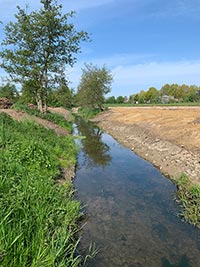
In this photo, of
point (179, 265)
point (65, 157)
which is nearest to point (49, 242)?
point (179, 265)

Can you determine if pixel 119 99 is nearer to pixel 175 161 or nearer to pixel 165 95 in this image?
pixel 165 95

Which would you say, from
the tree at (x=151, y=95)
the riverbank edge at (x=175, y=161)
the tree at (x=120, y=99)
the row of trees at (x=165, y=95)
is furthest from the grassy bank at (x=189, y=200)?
the tree at (x=120, y=99)

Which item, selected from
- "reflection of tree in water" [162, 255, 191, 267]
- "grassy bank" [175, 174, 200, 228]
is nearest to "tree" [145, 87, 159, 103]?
"grassy bank" [175, 174, 200, 228]

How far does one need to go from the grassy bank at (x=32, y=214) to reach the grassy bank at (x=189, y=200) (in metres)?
3.63

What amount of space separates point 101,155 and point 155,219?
10.7 m

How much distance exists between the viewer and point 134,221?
27.1 ft

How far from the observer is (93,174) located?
542 inches

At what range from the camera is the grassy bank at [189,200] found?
827cm

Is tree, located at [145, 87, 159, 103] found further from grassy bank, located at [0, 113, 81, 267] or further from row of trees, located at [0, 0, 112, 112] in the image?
grassy bank, located at [0, 113, 81, 267]

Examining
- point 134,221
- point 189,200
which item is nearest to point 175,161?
point 189,200

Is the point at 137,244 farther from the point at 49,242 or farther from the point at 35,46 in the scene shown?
the point at 35,46

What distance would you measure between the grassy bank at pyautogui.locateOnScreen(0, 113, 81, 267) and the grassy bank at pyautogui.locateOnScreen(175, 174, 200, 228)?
11.9 ft

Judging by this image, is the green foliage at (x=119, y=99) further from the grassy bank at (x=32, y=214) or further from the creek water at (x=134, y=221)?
the grassy bank at (x=32, y=214)

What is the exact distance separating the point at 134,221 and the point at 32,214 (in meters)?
3.43
